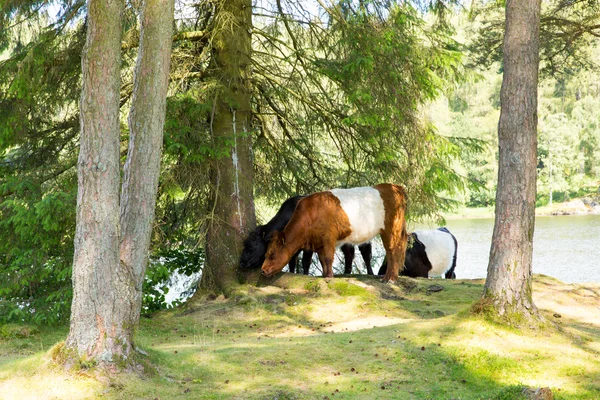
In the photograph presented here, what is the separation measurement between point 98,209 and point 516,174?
419cm

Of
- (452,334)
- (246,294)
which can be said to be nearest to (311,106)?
(246,294)

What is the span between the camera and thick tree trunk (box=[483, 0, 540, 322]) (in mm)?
6926

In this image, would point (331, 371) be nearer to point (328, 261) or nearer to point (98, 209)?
point (98, 209)

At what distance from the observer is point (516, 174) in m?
6.96

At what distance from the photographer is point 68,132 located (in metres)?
11.1

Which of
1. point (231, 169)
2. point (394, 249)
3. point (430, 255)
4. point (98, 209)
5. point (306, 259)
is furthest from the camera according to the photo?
point (430, 255)

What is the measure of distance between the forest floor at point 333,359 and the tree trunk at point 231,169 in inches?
62.0

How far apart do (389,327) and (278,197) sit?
5.75m

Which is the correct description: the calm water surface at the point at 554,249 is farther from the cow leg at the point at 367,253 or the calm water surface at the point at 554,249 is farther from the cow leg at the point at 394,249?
the cow leg at the point at 394,249

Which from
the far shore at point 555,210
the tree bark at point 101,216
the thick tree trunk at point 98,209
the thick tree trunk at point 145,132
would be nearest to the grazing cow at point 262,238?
the thick tree trunk at point 145,132

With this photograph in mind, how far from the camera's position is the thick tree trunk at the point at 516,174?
6.93m

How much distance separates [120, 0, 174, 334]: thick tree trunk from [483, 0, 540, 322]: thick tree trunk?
11.8ft

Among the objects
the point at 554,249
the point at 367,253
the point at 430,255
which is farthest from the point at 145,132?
the point at 554,249

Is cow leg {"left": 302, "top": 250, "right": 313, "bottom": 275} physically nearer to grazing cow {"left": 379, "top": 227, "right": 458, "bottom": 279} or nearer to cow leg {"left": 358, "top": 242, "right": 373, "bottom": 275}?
cow leg {"left": 358, "top": 242, "right": 373, "bottom": 275}
